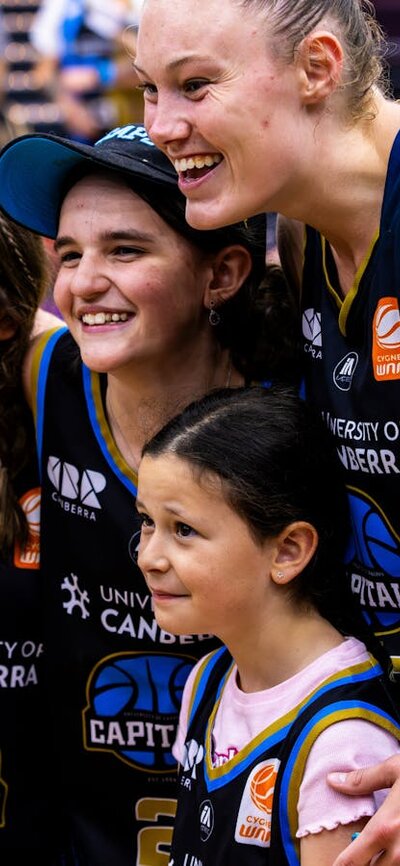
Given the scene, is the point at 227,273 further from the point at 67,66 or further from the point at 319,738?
the point at 67,66

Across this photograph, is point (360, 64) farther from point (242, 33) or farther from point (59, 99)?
point (59, 99)

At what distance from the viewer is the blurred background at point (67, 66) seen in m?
7.77

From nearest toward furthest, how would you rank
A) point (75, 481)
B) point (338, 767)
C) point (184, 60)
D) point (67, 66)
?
1. point (338, 767)
2. point (184, 60)
3. point (75, 481)
4. point (67, 66)

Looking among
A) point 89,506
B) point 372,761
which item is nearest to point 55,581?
point 89,506

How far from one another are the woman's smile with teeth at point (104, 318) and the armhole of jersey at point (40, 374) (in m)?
0.30

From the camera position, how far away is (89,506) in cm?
249

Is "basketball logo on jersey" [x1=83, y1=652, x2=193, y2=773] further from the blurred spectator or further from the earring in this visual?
the blurred spectator

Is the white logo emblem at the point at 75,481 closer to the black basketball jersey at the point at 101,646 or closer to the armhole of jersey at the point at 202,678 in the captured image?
the black basketball jersey at the point at 101,646

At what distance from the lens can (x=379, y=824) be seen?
5.73ft

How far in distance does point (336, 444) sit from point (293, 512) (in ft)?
0.46

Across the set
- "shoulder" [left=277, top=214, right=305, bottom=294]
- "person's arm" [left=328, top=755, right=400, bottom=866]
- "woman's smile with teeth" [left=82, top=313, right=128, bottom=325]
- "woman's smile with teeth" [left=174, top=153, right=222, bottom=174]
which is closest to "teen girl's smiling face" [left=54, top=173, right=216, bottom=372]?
"woman's smile with teeth" [left=82, top=313, right=128, bottom=325]

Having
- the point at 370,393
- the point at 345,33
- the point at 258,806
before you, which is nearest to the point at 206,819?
the point at 258,806

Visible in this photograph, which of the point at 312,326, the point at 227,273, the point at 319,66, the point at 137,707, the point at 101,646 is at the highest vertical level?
the point at 319,66

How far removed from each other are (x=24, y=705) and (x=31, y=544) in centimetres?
31
